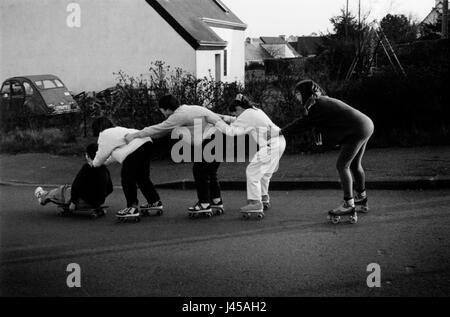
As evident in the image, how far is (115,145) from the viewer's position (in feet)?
27.0

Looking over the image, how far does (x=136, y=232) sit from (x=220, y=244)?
50.2 inches

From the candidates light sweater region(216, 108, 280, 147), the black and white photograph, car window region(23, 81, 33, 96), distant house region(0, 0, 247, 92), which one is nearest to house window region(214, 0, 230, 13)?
distant house region(0, 0, 247, 92)

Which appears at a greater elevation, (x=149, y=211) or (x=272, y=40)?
(x=272, y=40)

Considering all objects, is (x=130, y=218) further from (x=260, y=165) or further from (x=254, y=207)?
A: (x=260, y=165)

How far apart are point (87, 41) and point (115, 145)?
23553 millimetres

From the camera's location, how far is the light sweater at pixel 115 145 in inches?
324

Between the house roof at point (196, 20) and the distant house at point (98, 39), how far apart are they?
5cm

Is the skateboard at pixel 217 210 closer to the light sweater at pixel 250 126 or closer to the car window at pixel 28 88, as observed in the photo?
the light sweater at pixel 250 126

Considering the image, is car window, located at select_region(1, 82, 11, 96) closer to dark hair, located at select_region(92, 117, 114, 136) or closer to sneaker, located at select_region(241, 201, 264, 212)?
dark hair, located at select_region(92, 117, 114, 136)

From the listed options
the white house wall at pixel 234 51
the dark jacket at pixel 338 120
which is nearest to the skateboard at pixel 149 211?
the dark jacket at pixel 338 120

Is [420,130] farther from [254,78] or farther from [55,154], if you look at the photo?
[55,154]

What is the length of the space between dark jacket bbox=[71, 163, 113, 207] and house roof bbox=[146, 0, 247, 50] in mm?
20850

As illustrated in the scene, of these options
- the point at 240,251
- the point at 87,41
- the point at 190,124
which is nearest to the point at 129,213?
the point at 190,124

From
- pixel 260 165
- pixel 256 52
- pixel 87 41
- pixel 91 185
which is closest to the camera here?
pixel 260 165
